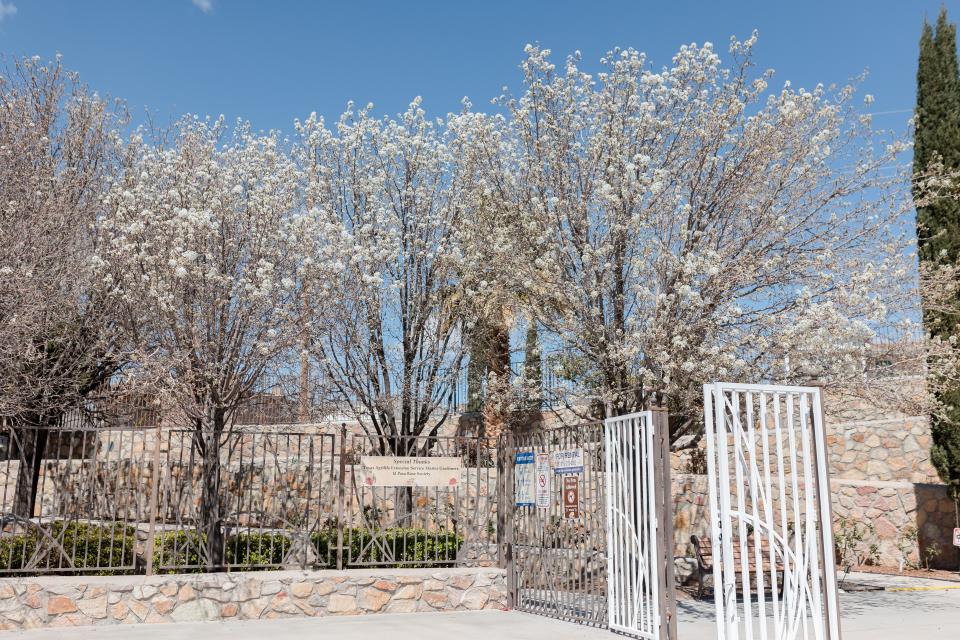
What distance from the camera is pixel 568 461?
9695 mm

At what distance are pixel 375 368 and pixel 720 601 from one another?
8798 millimetres

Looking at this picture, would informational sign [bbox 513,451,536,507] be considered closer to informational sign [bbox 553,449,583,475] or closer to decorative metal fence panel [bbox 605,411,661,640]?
informational sign [bbox 553,449,583,475]

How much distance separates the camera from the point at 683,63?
1205 cm

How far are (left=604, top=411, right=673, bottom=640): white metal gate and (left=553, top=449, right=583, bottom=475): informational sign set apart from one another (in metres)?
0.52

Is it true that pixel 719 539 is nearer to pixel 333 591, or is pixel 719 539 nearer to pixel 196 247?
pixel 333 591

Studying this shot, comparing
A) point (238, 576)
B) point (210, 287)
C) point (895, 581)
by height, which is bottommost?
point (895, 581)

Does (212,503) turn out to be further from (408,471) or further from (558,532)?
(558,532)

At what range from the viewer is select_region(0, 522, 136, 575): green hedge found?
9.20 metres

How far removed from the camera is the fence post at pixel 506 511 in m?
10.6

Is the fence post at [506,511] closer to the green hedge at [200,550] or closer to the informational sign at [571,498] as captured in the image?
the informational sign at [571,498]

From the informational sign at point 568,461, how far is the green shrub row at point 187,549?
6.25ft

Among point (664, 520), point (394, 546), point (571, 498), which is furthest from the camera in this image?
point (394, 546)

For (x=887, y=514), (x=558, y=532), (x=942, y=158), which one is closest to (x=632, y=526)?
(x=558, y=532)

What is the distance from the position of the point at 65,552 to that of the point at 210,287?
3.76 meters
